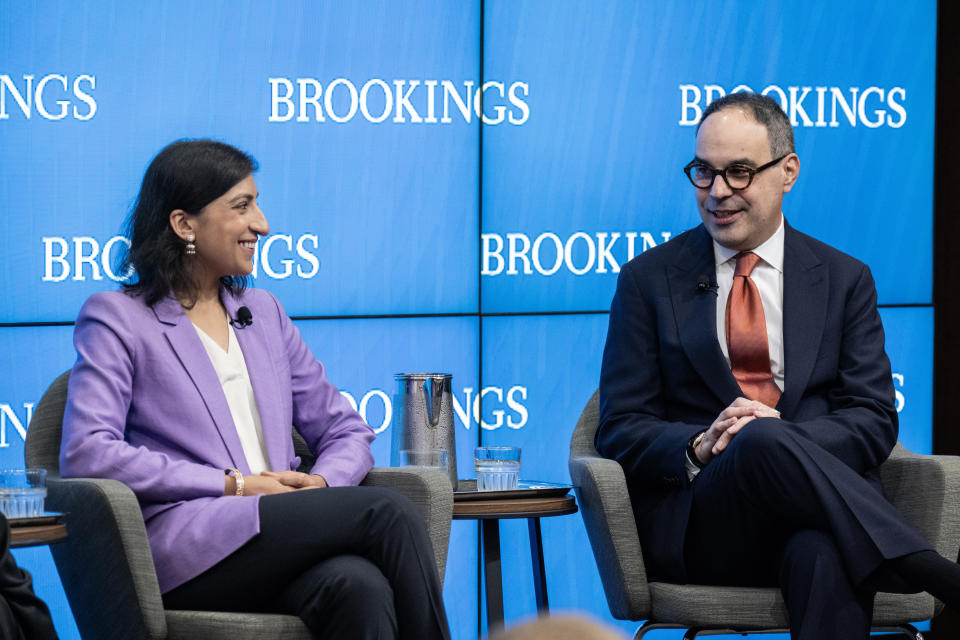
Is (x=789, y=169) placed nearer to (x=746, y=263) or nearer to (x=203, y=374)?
(x=746, y=263)

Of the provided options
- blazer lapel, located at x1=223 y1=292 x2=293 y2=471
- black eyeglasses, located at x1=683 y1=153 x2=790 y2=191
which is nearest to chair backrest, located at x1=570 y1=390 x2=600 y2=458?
black eyeglasses, located at x1=683 y1=153 x2=790 y2=191

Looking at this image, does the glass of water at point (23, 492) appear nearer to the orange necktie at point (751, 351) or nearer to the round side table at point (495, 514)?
the round side table at point (495, 514)

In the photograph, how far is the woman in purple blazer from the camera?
2.41 metres

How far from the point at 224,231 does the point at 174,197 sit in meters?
0.14

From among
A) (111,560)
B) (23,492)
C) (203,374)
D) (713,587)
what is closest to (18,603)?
(111,560)

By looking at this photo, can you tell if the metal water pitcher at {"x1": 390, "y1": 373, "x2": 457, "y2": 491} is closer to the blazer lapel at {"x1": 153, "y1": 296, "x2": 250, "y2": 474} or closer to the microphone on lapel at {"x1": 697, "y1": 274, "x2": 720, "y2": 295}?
the blazer lapel at {"x1": 153, "y1": 296, "x2": 250, "y2": 474}

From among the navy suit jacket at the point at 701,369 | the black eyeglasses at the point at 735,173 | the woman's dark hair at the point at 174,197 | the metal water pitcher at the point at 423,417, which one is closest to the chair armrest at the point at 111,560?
the woman's dark hair at the point at 174,197

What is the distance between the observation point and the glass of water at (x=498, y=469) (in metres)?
3.00

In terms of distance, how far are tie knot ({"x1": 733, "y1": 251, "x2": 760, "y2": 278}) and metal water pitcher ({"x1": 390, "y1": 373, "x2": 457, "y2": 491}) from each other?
79 cm

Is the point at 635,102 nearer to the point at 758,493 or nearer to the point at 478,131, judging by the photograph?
the point at 478,131

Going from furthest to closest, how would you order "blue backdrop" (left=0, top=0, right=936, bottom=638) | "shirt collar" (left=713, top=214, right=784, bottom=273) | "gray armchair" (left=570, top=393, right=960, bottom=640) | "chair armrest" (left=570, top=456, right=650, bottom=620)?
"blue backdrop" (left=0, top=0, right=936, bottom=638), "shirt collar" (left=713, top=214, right=784, bottom=273), "chair armrest" (left=570, top=456, right=650, bottom=620), "gray armchair" (left=570, top=393, right=960, bottom=640)

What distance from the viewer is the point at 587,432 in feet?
10.2

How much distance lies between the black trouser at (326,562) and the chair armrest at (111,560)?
0.45ft

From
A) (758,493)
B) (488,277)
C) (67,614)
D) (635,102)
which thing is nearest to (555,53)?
(635,102)
